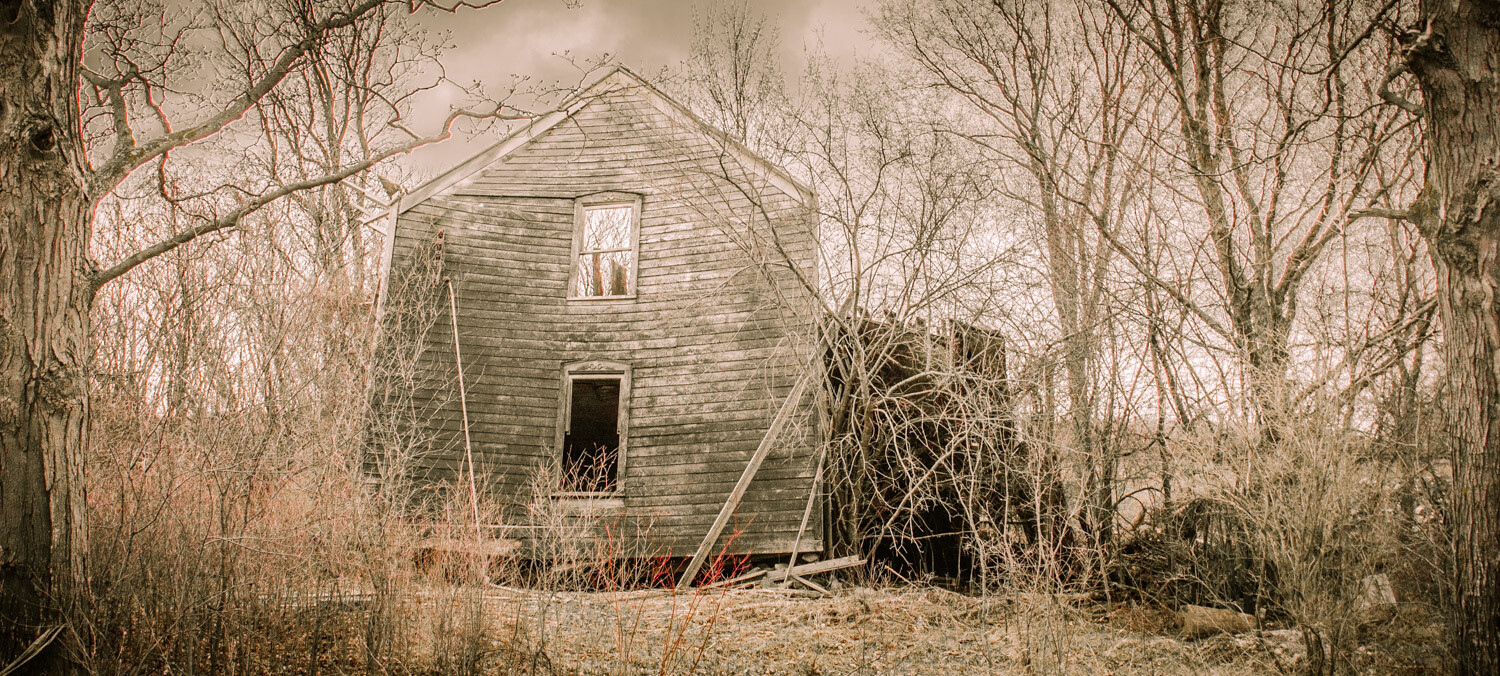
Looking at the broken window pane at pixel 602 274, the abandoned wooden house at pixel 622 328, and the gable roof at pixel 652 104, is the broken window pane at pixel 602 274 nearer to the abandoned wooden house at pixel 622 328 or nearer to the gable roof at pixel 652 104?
the abandoned wooden house at pixel 622 328

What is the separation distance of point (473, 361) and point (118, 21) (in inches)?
218

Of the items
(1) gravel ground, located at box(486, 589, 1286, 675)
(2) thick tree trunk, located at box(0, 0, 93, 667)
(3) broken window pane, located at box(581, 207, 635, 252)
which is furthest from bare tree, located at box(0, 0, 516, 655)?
(3) broken window pane, located at box(581, 207, 635, 252)

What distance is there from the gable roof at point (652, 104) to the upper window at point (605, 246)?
1.46m

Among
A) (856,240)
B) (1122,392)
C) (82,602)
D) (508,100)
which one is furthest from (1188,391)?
(82,602)

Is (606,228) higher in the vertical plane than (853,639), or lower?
higher

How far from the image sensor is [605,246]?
12.0m

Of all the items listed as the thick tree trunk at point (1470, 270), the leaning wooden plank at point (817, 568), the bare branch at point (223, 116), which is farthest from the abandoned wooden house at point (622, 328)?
the thick tree trunk at point (1470, 270)

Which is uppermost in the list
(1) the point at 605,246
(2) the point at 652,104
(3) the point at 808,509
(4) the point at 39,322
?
(2) the point at 652,104

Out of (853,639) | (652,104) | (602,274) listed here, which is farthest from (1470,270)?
(652,104)

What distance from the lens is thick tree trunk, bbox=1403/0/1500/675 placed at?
3.77 metres

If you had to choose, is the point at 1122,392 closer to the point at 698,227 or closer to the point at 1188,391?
the point at 1188,391

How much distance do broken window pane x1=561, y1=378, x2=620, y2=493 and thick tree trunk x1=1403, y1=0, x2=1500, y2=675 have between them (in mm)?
8361

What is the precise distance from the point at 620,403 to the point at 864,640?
18.2ft

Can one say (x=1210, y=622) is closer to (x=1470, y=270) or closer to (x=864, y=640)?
(x=864, y=640)
